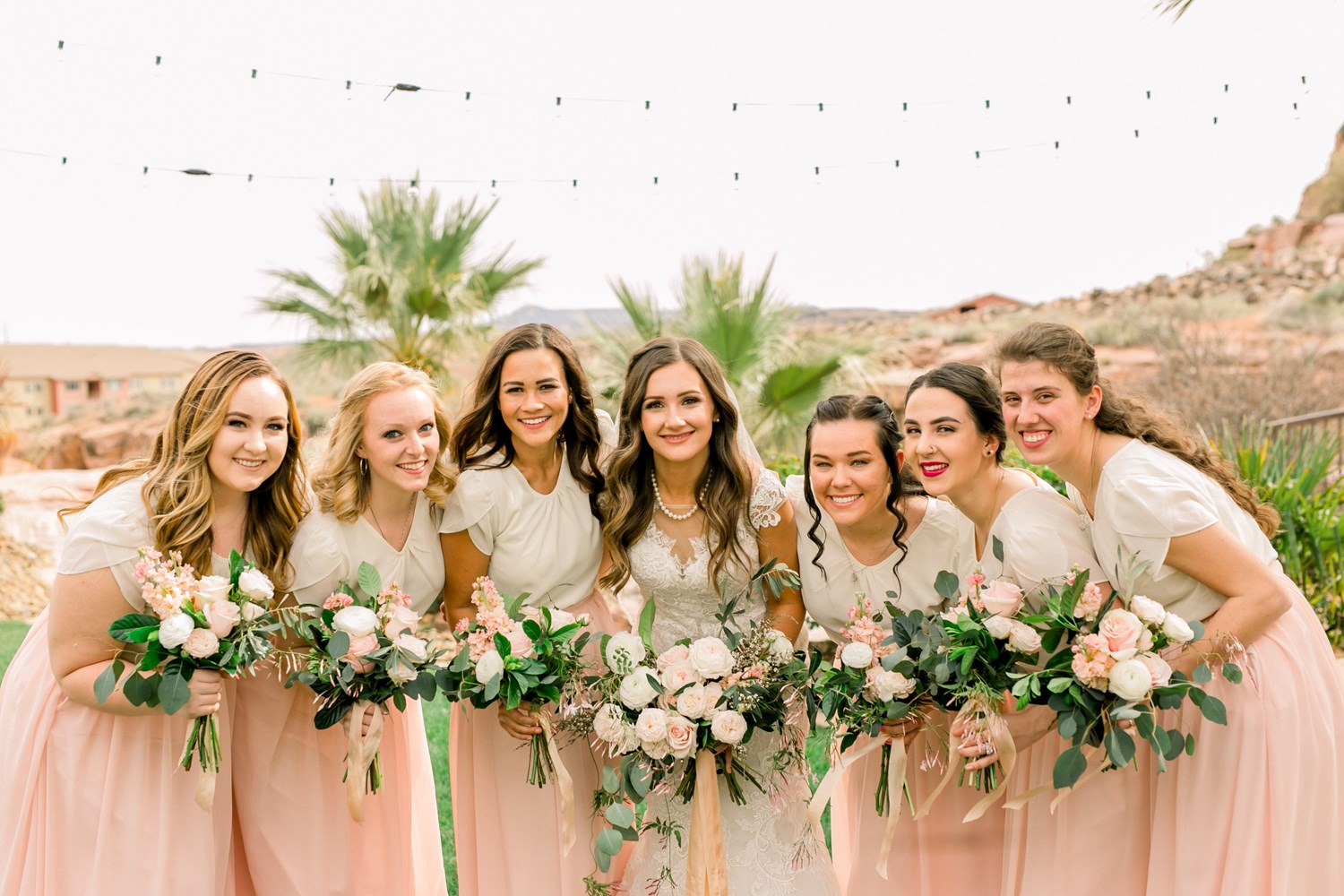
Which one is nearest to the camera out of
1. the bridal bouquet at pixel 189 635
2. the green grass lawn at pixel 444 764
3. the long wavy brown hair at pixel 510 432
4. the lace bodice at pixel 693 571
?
the bridal bouquet at pixel 189 635

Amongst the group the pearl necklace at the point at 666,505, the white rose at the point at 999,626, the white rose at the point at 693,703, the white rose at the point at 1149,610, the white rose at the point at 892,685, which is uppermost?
the pearl necklace at the point at 666,505

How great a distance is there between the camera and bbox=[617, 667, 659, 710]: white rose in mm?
3725

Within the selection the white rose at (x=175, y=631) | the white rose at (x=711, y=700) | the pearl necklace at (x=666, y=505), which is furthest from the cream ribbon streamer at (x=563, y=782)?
the white rose at (x=175, y=631)

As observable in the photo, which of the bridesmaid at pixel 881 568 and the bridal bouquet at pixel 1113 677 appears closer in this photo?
the bridal bouquet at pixel 1113 677

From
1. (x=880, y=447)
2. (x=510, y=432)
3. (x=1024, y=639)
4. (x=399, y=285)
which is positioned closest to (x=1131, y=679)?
(x=1024, y=639)

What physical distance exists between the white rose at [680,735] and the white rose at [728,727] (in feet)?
0.27

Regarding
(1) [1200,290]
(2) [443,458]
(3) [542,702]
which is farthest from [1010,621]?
(1) [1200,290]

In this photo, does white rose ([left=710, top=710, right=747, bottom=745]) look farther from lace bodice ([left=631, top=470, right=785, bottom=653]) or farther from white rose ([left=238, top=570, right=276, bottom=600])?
white rose ([left=238, top=570, right=276, bottom=600])

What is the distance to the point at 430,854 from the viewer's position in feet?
14.5

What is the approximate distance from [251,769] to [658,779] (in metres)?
1.59

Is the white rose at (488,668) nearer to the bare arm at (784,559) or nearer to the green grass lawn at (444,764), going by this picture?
the green grass lawn at (444,764)

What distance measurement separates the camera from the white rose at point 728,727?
145 inches

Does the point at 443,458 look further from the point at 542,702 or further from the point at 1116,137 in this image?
the point at 1116,137

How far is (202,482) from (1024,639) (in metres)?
2.97
